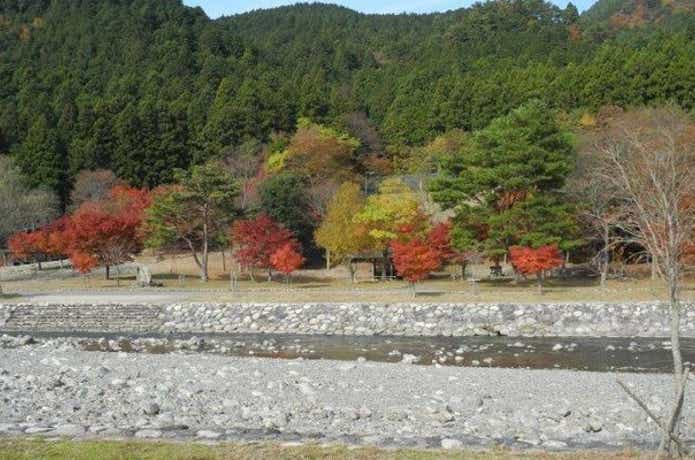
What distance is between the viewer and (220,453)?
7.55m

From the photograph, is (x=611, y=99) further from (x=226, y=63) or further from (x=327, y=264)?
(x=226, y=63)

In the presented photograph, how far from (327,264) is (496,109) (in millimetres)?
26450

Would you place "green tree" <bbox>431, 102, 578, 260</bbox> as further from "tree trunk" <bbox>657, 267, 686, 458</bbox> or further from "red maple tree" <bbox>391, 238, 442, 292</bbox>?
"tree trunk" <bbox>657, 267, 686, 458</bbox>

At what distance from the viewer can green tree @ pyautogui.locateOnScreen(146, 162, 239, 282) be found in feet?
128

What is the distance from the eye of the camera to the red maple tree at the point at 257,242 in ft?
122

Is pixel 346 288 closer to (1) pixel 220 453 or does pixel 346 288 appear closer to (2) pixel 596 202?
(2) pixel 596 202

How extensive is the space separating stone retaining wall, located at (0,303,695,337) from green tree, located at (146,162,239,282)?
36.5 ft

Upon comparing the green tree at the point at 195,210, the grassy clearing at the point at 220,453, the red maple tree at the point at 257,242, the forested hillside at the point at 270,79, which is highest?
the forested hillside at the point at 270,79

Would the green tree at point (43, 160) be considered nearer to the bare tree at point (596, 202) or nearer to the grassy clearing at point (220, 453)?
the bare tree at point (596, 202)

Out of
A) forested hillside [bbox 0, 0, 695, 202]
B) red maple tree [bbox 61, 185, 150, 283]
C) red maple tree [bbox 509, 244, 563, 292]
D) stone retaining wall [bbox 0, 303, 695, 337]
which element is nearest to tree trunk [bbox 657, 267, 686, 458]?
stone retaining wall [bbox 0, 303, 695, 337]

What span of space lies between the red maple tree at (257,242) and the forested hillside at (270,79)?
68.4 ft

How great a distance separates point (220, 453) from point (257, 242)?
30.0 metres

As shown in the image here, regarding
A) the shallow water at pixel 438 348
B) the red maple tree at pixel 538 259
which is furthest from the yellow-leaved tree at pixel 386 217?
the shallow water at pixel 438 348

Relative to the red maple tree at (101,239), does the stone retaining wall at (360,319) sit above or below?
below
